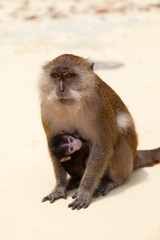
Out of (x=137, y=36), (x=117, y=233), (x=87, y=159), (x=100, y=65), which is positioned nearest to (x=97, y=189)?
(x=87, y=159)

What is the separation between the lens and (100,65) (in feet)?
38.3

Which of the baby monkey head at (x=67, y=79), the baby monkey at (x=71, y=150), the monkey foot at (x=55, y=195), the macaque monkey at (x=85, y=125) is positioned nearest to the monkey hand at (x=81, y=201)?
the macaque monkey at (x=85, y=125)

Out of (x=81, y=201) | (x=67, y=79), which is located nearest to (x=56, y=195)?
(x=81, y=201)

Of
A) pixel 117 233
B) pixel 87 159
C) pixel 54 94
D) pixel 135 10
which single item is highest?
pixel 135 10

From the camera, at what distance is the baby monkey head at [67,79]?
5.22m

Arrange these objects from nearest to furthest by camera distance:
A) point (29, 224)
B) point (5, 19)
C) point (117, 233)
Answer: point (117, 233) → point (29, 224) → point (5, 19)

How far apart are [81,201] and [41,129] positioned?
3008 millimetres

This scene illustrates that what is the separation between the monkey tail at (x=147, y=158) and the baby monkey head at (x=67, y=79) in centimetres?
136

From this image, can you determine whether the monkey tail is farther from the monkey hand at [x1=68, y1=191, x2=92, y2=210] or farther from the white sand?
the monkey hand at [x1=68, y1=191, x2=92, y2=210]

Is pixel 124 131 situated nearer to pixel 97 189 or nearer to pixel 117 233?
pixel 97 189

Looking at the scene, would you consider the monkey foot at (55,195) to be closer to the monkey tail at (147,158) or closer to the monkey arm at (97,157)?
the monkey arm at (97,157)

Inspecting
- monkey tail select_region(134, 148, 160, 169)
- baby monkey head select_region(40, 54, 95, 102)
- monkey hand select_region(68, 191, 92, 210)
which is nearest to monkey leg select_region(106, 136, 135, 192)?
monkey hand select_region(68, 191, 92, 210)

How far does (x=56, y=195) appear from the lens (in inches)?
218

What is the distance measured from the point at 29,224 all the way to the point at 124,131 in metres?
1.61
